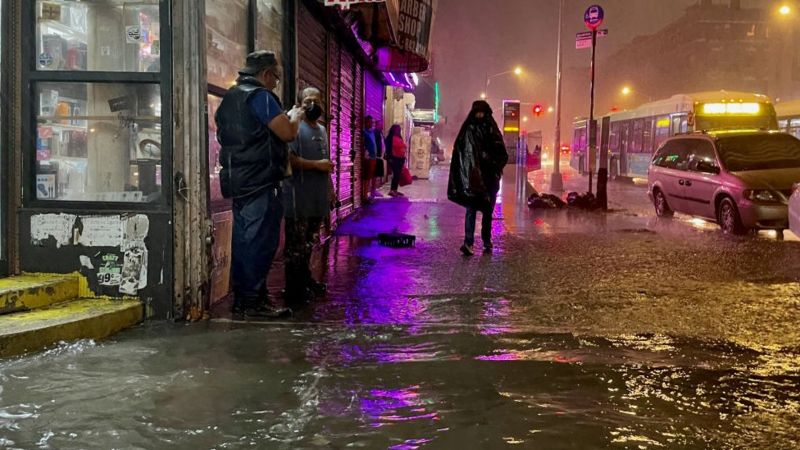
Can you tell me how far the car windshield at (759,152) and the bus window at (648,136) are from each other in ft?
49.0

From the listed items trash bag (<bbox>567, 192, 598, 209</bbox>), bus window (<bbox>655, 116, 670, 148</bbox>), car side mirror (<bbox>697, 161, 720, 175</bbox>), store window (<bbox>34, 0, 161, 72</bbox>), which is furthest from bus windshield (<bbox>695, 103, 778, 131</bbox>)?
store window (<bbox>34, 0, 161, 72</bbox>)

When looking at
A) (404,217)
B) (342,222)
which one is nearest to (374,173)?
(404,217)

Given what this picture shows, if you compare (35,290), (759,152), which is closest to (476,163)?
(35,290)

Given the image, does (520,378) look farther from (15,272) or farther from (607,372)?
(15,272)

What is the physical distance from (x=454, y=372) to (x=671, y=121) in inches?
878

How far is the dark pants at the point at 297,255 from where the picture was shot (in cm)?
596

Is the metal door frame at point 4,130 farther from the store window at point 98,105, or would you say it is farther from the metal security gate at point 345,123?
the metal security gate at point 345,123

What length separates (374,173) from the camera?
52.9 feet

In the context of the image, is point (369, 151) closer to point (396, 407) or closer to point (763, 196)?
point (763, 196)

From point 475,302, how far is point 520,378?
202cm

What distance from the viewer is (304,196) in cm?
599

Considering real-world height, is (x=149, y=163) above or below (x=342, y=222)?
above

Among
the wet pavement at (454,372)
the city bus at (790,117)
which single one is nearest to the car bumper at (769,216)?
the wet pavement at (454,372)

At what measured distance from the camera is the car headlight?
10.3 meters
